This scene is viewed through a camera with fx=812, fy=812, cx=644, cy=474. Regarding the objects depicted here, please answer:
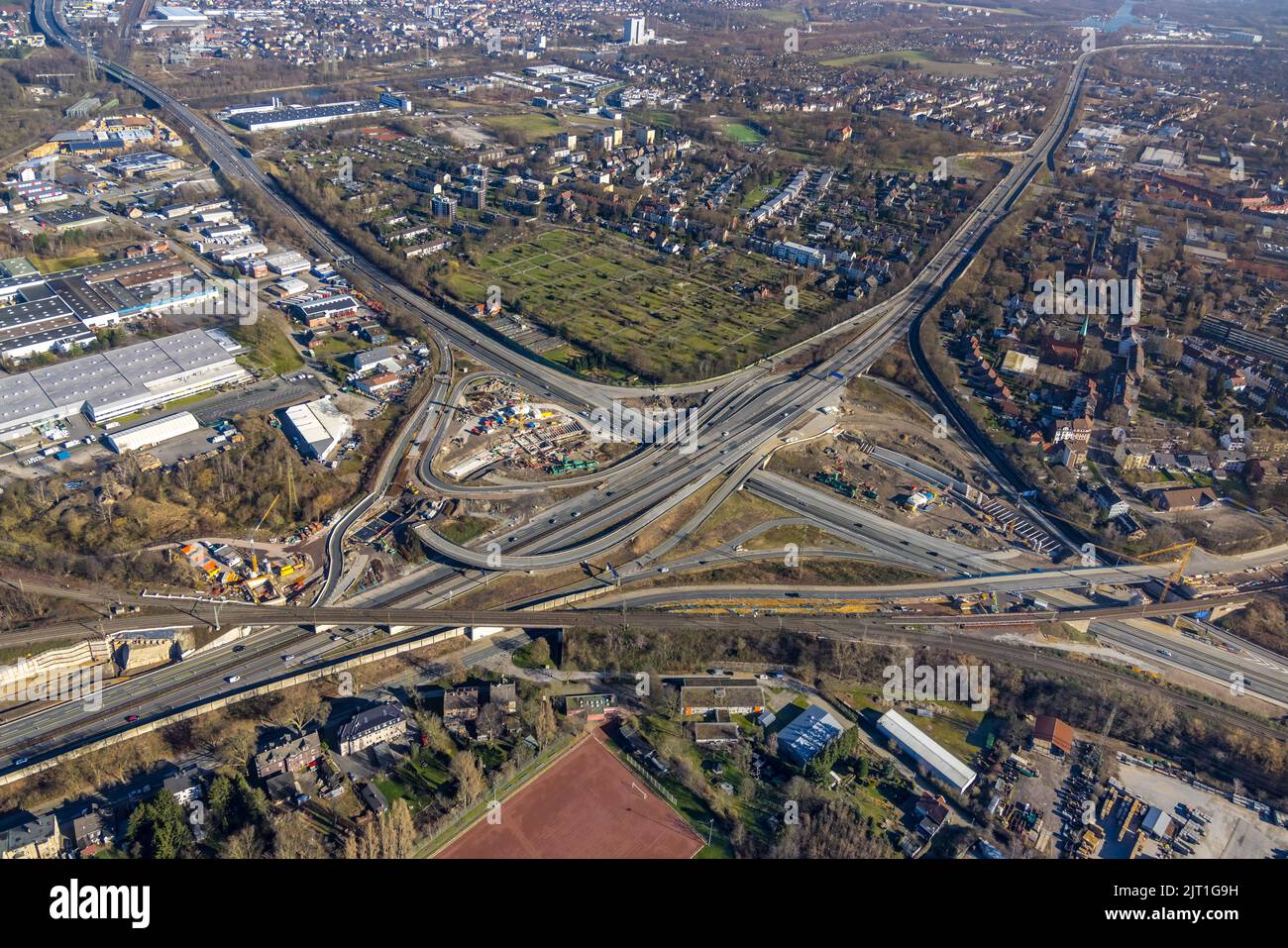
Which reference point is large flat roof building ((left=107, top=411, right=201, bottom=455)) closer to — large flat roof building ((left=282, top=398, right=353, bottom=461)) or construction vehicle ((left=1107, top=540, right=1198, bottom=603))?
large flat roof building ((left=282, top=398, right=353, bottom=461))

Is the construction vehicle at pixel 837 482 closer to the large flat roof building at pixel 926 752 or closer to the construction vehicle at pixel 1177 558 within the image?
the construction vehicle at pixel 1177 558

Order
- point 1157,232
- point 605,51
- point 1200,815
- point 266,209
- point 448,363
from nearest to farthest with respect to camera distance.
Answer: point 1200,815 → point 448,363 → point 266,209 → point 1157,232 → point 605,51

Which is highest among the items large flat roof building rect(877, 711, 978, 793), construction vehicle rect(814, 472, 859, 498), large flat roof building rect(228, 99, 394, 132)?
large flat roof building rect(228, 99, 394, 132)

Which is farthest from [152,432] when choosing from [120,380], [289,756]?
[289,756]

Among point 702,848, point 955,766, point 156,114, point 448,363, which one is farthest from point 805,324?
point 156,114

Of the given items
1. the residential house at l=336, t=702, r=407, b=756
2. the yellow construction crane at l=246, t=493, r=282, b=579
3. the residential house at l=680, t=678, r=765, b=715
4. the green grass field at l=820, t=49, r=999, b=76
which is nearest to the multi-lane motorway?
the yellow construction crane at l=246, t=493, r=282, b=579

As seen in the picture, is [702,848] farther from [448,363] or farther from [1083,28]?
[1083,28]

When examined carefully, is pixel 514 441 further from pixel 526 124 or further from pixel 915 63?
pixel 915 63

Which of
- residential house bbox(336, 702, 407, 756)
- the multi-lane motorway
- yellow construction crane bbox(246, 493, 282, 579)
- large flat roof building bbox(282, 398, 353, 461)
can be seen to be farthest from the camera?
large flat roof building bbox(282, 398, 353, 461)
